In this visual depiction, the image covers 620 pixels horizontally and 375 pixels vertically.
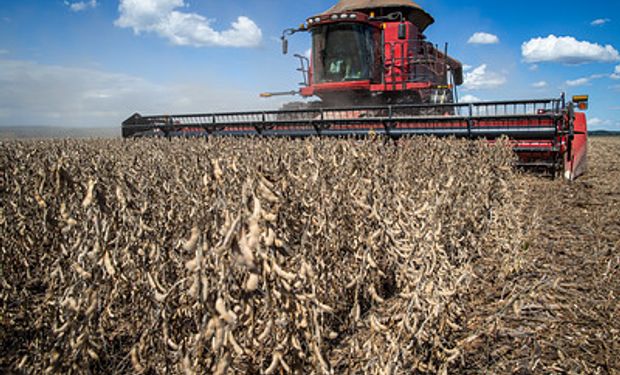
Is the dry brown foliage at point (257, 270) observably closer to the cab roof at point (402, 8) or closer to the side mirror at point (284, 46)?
the side mirror at point (284, 46)

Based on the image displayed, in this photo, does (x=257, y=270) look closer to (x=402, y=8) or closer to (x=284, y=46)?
(x=284, y=46)

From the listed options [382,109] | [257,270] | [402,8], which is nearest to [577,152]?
[382,109]

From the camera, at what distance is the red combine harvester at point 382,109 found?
685 cm

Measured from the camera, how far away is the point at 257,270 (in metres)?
1.15

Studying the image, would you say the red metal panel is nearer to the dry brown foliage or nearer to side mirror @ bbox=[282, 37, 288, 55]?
the dry brown foliage

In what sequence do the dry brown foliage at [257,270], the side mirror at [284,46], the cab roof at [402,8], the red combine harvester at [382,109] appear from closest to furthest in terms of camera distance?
the dry brown foliage at [257,270] → the red combine harvester at [382,109] → the side mirror at [284,46] → the cab roof at [402,8]

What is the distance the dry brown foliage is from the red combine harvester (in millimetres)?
3330

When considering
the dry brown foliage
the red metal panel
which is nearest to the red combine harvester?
the red metal panel

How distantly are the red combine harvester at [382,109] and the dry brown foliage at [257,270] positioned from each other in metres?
3.33

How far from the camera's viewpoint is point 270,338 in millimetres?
1901

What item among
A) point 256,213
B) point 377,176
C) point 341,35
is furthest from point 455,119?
point 256,213

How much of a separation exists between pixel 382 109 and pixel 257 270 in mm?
7978

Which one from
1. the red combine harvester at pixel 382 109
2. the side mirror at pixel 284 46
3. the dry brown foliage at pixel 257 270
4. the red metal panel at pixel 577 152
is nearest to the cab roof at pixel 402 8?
the red combine harvester at pixel 382 109

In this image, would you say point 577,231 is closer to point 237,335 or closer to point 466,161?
point 466,161
